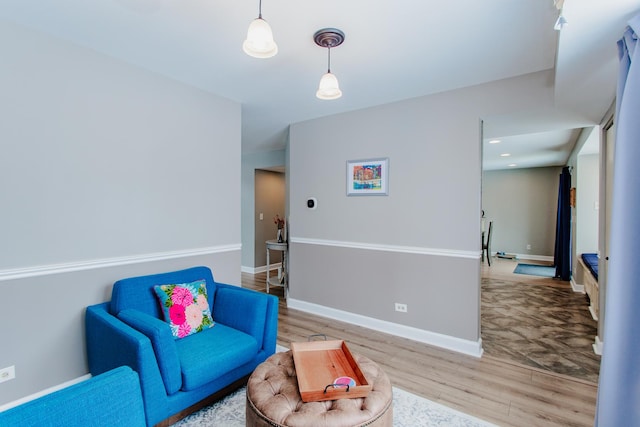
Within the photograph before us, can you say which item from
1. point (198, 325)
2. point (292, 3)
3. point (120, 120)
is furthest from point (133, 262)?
point (292, 3)

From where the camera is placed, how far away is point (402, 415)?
2.04 metres

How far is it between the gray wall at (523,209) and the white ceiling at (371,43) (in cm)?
605

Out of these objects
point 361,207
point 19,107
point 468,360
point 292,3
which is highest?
point 292,3

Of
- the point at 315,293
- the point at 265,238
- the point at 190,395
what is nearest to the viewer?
the point at 190,395

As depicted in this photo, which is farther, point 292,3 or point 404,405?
point 404,405

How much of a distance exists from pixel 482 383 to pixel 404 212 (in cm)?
165

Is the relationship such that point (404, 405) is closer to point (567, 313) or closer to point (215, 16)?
point (215, 16)

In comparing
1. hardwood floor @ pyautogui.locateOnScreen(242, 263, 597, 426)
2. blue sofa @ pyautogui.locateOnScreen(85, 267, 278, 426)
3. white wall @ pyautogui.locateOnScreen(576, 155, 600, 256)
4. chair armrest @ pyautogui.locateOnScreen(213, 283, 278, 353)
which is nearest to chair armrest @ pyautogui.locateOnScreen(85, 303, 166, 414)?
blue sofa @ pyautogui.locateOnScreen(85, 267, 278, 426)

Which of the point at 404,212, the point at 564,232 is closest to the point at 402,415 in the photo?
the point at 404,212

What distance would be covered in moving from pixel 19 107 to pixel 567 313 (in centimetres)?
593

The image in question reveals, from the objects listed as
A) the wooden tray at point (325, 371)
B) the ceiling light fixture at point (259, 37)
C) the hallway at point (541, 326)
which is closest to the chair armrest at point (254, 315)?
the wooden tray at point (325, 371)

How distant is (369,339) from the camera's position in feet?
10.7

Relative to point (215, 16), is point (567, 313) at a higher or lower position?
lower

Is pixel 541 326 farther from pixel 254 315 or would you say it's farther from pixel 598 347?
pixel 254 315
